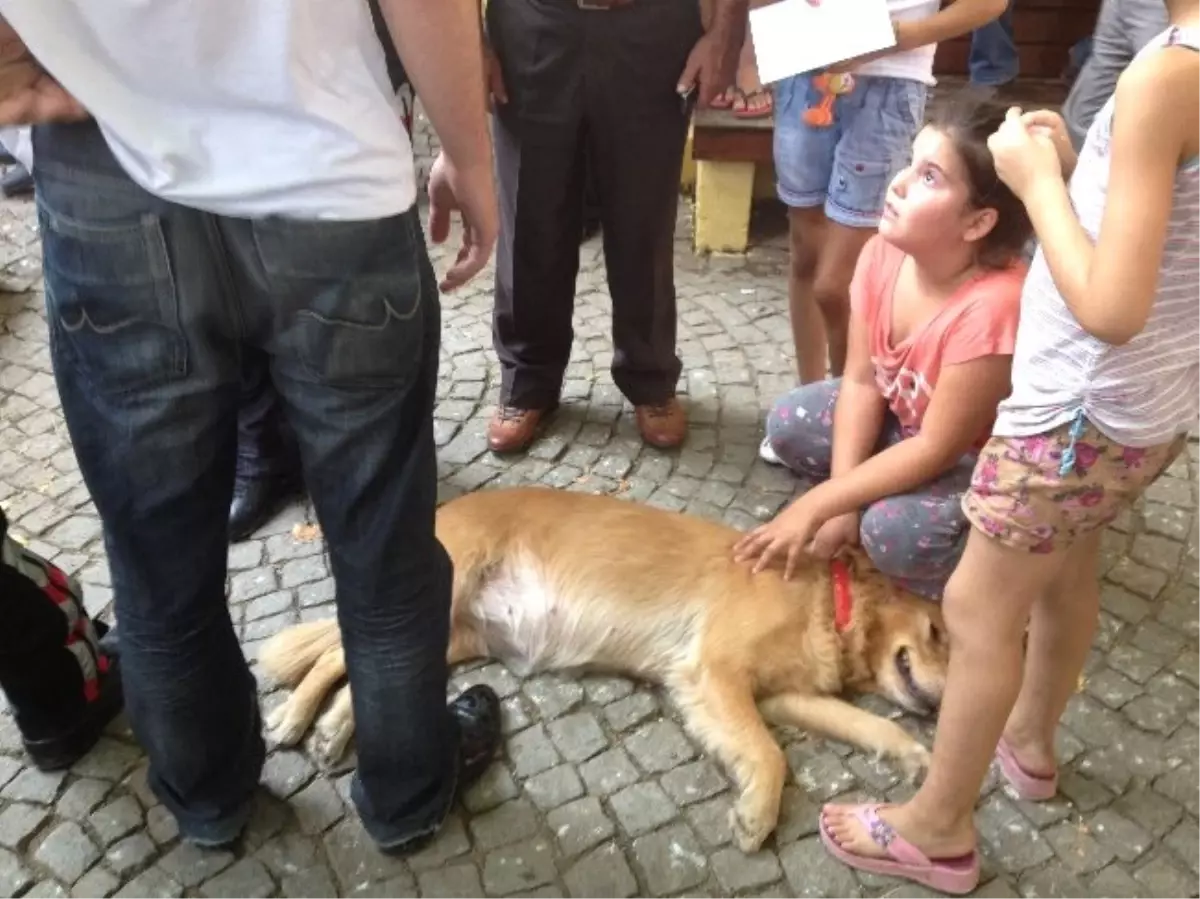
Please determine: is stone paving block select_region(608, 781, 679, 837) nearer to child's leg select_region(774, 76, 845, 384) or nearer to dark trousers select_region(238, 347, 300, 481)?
dark trousers select_region(238, 347, 300, 481)

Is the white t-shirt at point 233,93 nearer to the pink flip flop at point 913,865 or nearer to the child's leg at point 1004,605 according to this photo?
Result: the child's leg at point 1004,605

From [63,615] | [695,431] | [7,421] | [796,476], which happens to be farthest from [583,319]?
[63,615]

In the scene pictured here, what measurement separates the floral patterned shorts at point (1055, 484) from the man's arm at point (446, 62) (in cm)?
94

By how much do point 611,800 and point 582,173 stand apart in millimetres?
1652

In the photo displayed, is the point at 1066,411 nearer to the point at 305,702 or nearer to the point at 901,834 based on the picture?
the point at 901,834

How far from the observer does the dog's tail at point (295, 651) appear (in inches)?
99.5

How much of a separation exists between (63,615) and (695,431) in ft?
6.18

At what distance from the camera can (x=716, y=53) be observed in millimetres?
2805

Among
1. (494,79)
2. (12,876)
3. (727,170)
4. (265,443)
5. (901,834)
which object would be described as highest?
(494,79)

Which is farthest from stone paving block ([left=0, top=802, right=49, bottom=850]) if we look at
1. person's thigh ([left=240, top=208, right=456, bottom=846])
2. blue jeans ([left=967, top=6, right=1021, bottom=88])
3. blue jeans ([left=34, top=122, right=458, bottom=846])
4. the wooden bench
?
blue jeans ([left=967, top=6, right=1021, bottom=88])

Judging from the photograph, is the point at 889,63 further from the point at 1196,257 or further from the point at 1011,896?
the point at 1011,896

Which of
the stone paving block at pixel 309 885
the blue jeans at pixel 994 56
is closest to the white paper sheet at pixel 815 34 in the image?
the stone paving block at pixel 309 885

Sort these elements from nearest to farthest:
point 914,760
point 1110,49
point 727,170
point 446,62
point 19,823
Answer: point 446,62 < point 19,823 < point 914,760 < point 1110,49 < point 727,170

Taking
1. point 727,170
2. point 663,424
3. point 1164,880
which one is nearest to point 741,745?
point 1164,880
